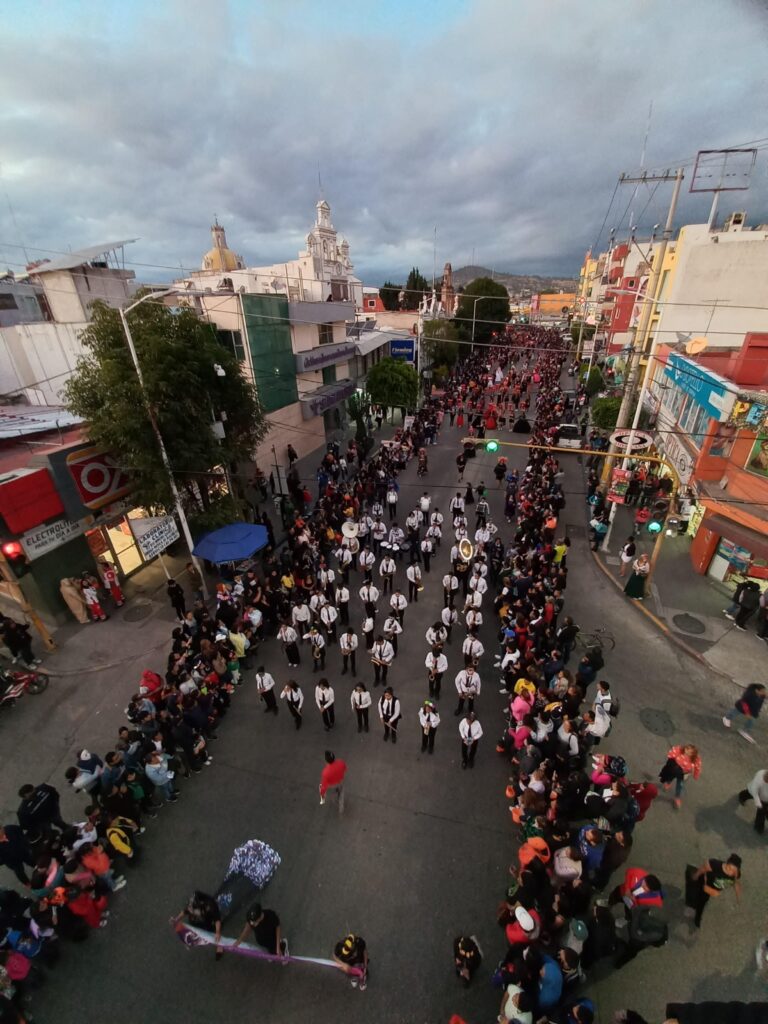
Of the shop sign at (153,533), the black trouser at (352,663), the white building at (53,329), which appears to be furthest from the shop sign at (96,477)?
the black trouser at (352,663)

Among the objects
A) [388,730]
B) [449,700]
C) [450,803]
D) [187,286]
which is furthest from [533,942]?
[187,286]

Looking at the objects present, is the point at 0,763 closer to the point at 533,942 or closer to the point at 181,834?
the point at 181,834

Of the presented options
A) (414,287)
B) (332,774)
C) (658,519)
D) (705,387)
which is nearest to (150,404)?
(332,774)

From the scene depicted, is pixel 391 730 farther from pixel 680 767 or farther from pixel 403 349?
pixel 403 349

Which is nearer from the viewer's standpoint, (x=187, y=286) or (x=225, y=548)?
(x=225, y=548)

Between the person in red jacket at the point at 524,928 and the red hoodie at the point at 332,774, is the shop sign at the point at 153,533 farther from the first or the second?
the person in red jacket at the point at 524,928
